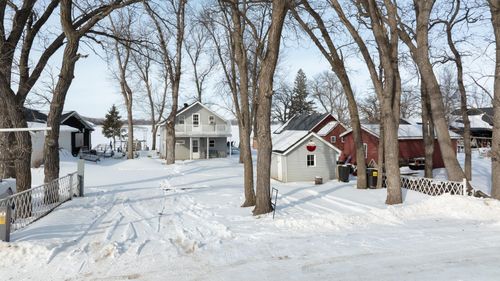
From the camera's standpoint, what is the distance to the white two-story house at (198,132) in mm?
40250

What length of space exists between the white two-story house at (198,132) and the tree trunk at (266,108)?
28.8 metres

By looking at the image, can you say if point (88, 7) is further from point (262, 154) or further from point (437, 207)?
point (437, 207)

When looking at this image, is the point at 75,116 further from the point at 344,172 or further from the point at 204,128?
the point at 344,172

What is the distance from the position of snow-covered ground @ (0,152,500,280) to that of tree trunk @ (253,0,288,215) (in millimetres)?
647

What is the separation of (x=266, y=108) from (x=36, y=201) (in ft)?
23.9

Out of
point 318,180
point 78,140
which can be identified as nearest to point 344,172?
point 318,180

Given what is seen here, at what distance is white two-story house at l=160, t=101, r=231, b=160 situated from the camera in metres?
40.2

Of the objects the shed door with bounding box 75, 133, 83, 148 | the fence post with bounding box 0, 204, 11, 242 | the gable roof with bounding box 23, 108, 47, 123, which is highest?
the gable roof with bounding box 23, 108, 47, 123

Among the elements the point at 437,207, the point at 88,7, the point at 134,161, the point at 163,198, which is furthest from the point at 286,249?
the point at 134,161

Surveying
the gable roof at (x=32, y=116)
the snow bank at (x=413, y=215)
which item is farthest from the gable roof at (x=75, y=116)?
the snow bank at (x=413, y=215)

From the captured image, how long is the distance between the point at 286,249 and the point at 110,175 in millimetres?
18504

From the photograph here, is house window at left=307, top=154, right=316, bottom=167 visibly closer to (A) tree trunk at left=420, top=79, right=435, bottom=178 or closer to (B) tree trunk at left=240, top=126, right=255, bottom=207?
(A) tree trunk at left=420, top=79, right=435, bottom=178

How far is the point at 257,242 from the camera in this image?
845 centimetres

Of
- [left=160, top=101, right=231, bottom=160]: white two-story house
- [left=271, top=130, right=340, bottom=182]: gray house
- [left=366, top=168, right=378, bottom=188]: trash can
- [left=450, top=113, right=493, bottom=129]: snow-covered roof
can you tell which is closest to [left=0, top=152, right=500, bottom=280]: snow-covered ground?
[left=366, top=168, right=378, bottom=188]: trash can
